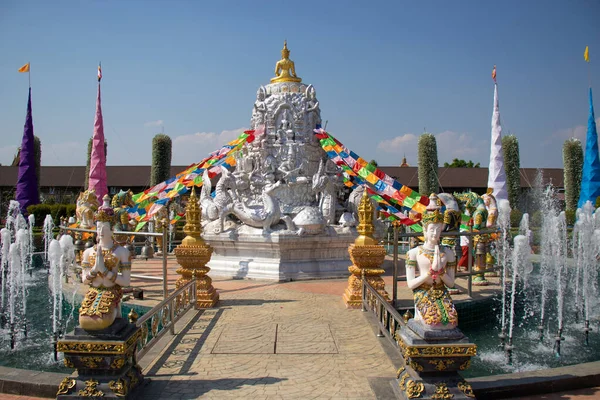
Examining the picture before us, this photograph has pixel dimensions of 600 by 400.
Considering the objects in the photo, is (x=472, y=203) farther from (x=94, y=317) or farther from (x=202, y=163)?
(x=94, y=317)

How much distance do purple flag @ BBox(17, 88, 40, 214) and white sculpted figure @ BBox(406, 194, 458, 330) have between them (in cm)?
2952

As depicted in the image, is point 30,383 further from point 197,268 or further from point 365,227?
point 365,227

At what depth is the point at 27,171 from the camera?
2861 cm

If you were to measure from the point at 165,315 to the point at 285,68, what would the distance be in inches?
380

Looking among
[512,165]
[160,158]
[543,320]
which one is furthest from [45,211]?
[512,165]

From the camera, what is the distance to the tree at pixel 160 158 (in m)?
30.1

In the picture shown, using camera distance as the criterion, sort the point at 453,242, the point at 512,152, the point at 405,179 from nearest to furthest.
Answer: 1. the point at 453,242
2. the point at 512,152
3. the point at 405,179

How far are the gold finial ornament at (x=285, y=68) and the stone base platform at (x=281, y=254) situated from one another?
16.2 ft

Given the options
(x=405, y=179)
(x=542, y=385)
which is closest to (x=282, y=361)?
(x=542, y=385)

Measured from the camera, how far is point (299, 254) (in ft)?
38.9

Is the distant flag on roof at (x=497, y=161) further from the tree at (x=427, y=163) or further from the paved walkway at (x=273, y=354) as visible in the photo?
the paved walkway at (x=273, y=354)

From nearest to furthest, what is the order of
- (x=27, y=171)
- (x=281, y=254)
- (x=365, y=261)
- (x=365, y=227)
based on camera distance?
(x=365, y=261) < (x=365, y=227) < (x=281, y=254) < (x=27, y=171)

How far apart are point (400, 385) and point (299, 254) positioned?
24.3ft

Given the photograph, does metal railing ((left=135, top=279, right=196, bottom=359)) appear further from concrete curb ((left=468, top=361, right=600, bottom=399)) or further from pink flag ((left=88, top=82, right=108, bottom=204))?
pink flag ((left=88, top=82, right=108, bottom=204))
